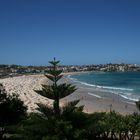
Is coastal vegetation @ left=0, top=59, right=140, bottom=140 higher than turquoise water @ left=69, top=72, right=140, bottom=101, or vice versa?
coastal vegetation @ left=0, top=59, right=140, bottom=140

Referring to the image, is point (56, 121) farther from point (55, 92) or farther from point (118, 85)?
point (118, 85)

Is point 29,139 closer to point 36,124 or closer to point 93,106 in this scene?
point 36,124

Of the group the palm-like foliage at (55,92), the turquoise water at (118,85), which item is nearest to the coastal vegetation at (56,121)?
the palm-like foliage at (55,92)

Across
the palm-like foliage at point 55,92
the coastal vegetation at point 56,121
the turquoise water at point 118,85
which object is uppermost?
the palm-like foliage at point 55,92

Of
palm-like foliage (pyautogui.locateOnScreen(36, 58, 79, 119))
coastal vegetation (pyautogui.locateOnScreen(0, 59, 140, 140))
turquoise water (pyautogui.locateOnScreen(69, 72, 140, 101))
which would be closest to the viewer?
coastal vegetation (pyautogui.locateOnScreen(0, 59, 140, 140))

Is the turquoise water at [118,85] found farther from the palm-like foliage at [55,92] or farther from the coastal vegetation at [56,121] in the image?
the palm-like foliage at [55,92]

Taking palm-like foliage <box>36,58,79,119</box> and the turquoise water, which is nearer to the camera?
palm-like foliage <box>36,58,79,119</box>

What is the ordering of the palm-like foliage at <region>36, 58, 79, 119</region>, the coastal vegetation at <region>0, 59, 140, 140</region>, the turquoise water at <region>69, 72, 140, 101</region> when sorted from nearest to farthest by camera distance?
the coastal vegetation at <region>0, 59, 140, 140</region> < the palm-like foliage at <region>36, 58, 79, 119</region> < the turquoise water at <region>69, 72, 140, 101</region>

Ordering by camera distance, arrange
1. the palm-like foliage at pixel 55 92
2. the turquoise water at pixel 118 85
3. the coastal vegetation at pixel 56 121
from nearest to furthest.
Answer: the coastal vegetation at pixel 56 121, the palm-like foliage at pixel 55 92, the turquoise water at pixel 118 85

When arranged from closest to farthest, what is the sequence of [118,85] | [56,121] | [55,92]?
[56,121], [55,92], [118,85]

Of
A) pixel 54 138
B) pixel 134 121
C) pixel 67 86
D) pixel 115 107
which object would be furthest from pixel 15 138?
pixel 115 107

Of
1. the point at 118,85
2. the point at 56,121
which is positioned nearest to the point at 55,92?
the point at 56,121

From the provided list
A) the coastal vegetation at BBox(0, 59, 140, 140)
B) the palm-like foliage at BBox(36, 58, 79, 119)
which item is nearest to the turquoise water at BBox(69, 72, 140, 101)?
the coastal vegetation at BBox(0, 59, 140, 140)

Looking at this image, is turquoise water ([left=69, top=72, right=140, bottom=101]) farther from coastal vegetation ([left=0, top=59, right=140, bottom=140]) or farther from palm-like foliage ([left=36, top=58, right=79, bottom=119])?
palm-like foliage ([left=36, top=58, right=79, bottom=119])
